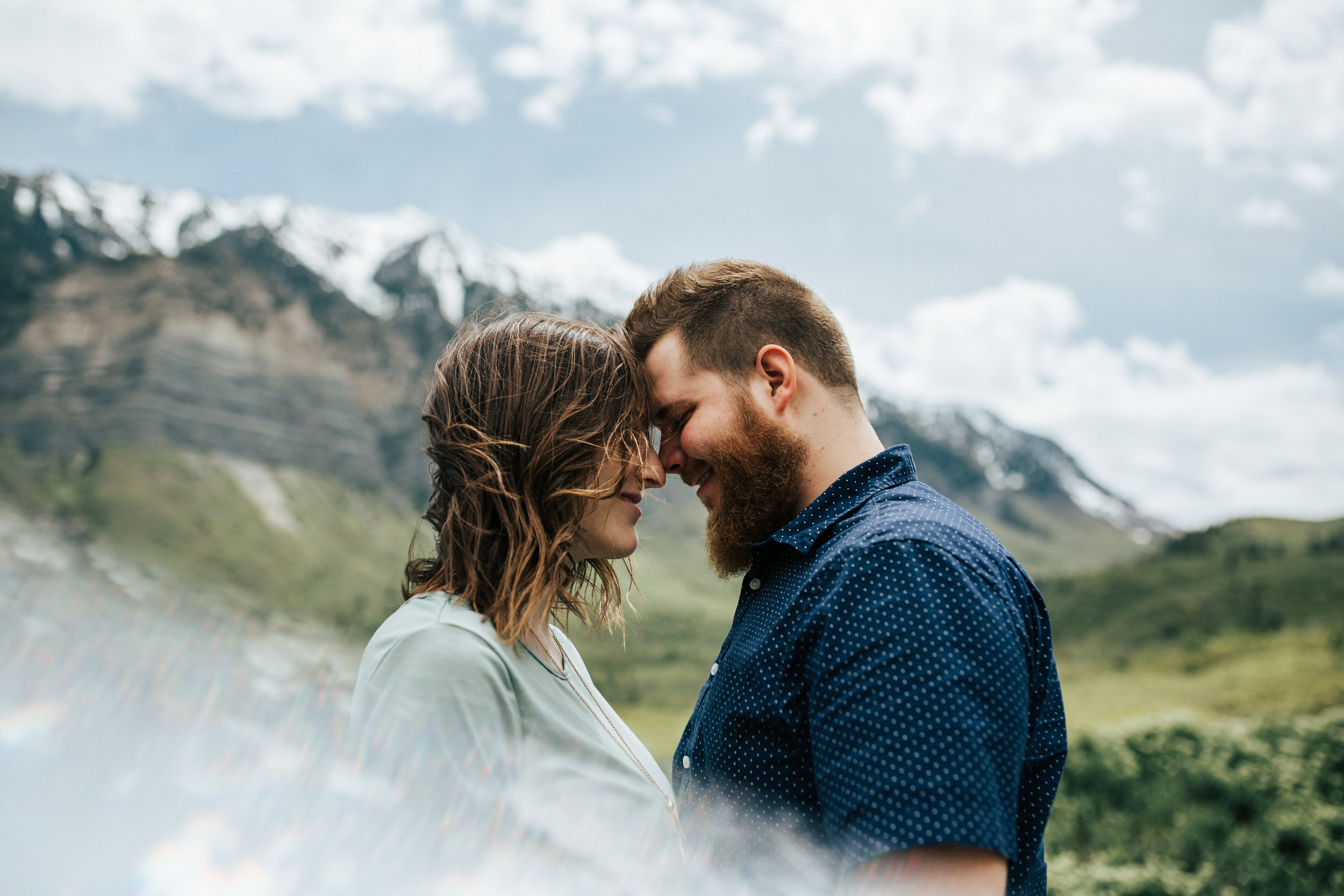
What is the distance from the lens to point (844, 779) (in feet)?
5.24

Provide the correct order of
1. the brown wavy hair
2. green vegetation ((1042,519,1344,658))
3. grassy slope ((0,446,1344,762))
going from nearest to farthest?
the brown wavy hair → grassy slope ((0,446,1344,762)) → green vegetation ((1042,519,1344,658))

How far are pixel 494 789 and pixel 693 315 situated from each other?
1.69m

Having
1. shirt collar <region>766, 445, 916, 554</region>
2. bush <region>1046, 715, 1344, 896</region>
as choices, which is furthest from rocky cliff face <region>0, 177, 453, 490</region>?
shirt collar <region>766, 445, 916, 554</region>

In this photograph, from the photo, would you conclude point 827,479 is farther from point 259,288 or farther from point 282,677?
point 259,288

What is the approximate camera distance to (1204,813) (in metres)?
9.30

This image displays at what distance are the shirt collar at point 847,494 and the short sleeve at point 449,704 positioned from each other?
0.90 meters

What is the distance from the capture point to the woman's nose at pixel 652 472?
8.10 ft

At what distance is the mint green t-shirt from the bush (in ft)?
26.4

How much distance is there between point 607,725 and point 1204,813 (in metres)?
9.92

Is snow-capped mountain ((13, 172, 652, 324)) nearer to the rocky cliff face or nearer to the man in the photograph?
the rocky cliff face

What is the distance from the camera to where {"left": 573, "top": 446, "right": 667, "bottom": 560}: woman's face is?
7.80 ft

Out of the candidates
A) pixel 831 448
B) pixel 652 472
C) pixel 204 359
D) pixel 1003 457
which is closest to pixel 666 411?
pixel 652 472

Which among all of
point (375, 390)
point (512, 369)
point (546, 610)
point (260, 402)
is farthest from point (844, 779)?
point (375, 390)

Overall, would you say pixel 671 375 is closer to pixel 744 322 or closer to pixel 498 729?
pixel 744 322
